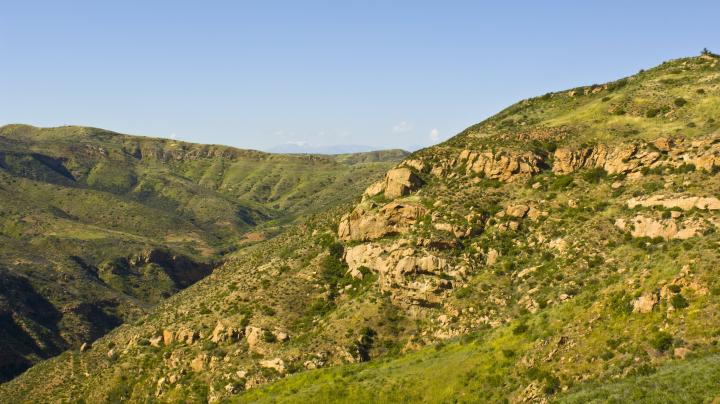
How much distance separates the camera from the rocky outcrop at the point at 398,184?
75688mm

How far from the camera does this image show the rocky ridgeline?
180 ft

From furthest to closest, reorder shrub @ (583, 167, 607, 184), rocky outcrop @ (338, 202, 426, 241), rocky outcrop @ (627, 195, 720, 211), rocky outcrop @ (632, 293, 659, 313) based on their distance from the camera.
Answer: rocky outcrop @ (338, 202, 426, 241)
shrub @ (583, 167, 607, 184)
rocky outcrop @ (627, 195, 720, 211)
rocky outcrop @ (632, 293, 659, 313)

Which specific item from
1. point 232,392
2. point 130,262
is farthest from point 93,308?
point 232,392

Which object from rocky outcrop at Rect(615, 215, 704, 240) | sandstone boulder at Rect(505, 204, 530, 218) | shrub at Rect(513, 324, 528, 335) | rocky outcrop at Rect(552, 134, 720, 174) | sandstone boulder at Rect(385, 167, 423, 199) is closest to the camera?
shrub at Rect(513, 324, 528, 335)

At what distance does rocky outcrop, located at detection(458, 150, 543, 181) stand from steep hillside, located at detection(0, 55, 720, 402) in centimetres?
18

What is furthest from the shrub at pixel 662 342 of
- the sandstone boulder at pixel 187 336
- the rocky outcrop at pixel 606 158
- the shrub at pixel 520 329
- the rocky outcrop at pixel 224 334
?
the sandstone boulder at pixel 187 336

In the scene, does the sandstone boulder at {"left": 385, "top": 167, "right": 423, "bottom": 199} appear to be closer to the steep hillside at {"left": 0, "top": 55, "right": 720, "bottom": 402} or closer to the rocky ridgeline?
the rocky ridgeline

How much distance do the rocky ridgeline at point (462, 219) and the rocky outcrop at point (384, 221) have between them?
124mm

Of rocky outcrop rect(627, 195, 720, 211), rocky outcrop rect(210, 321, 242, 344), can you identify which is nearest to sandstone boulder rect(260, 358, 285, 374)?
rocky outcrop rect(210, 321, 242, 344)

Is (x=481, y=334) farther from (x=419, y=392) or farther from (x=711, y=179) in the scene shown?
(x=711, y=179)

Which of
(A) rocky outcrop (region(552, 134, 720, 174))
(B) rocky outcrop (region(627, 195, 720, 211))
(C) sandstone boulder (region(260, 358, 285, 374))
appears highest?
(A) rocky outcrop (region(552, 134, 720, 174))

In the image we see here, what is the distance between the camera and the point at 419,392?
44875 mm

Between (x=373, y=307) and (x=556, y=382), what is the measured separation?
26439 mm

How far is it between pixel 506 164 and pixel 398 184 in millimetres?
14472
